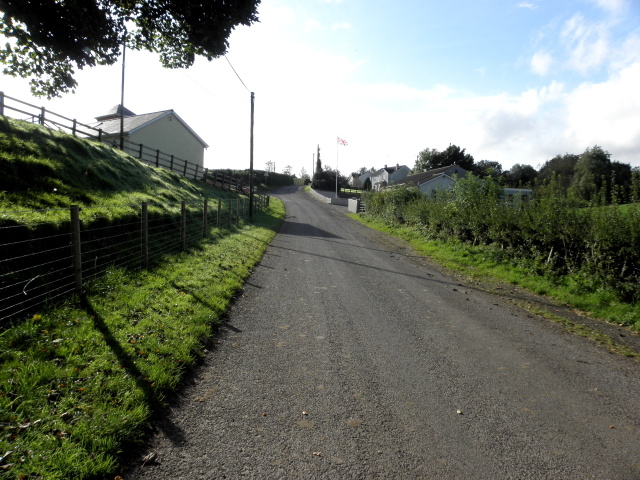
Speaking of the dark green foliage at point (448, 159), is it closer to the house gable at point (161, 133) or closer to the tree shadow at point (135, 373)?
the house gable at point (161, 133)

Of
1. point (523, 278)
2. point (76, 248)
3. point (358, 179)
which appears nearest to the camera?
point (76, 248)

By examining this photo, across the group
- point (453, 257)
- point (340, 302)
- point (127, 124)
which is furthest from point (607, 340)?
point (127, 124)

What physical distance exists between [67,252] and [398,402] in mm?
5484

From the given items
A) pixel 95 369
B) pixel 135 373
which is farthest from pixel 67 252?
pixel 135 373

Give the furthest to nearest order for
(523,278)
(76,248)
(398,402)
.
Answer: (523,278) < (76,248) < (398,402)

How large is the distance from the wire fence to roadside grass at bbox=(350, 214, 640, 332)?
859 cm

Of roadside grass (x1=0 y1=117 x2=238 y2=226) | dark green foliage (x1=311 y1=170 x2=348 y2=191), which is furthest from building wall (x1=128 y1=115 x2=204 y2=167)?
dark green foliage (x1=311 y1=170 x2=348 y2=191)

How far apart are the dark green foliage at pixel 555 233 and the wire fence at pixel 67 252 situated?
968 cm

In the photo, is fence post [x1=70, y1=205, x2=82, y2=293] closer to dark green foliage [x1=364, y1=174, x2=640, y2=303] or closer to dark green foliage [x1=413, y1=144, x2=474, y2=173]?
dark green foliage [x1=364, y1=174, x2=640, y2=303]

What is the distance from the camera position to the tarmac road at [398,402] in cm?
278

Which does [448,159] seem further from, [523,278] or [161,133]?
[523,278]

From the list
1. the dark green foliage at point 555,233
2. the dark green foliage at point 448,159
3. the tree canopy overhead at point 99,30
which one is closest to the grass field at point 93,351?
the tree canopy overhead at point 99,30

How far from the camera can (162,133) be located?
36.5 m

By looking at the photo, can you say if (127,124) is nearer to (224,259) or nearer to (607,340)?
(224,259)
